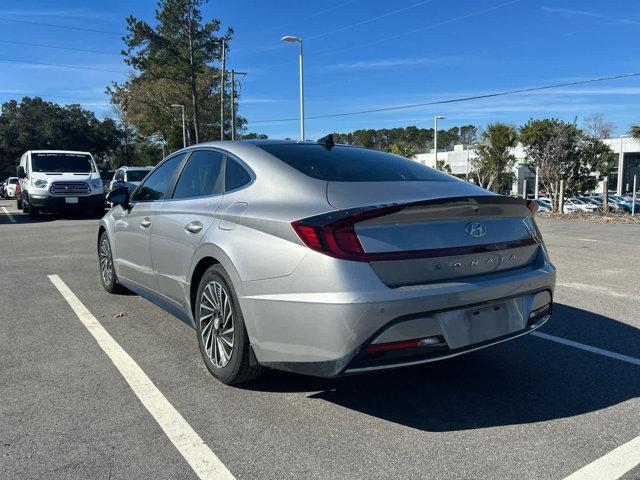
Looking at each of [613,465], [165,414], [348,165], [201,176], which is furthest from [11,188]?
[613,465]

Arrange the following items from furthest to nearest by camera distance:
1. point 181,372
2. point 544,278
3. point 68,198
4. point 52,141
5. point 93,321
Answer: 1. point 52,141
2. point 68,198
3. point 93,321
4. point 181,372
5. point 544,278

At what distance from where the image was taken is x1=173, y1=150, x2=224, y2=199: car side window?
416 cm

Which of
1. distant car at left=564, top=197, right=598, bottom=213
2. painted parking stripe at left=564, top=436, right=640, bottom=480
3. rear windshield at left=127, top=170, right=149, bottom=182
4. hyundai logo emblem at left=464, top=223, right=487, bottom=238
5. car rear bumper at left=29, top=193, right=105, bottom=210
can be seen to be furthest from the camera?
distant car at left=564, top=197, right=598, bottom=213

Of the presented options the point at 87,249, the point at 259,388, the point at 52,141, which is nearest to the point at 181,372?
the point at 259,388

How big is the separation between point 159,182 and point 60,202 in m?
12.7

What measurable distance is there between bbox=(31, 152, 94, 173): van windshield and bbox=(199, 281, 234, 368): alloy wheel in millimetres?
14935

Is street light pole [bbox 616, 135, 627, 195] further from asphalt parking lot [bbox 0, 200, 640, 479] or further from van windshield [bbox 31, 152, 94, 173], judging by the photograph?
asphalt parking lot [bbox 0, 200, 640, 479]

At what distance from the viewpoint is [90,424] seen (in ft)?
10.4

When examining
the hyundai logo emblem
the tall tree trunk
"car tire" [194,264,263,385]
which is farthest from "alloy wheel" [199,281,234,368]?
the tall tree trunk

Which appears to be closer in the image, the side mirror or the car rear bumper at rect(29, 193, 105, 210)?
the side mirror

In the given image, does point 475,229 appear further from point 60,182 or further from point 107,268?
point 60,182

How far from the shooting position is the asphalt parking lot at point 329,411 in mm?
2754

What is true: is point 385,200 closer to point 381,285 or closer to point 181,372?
point 381,285

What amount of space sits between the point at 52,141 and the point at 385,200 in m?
70.7
